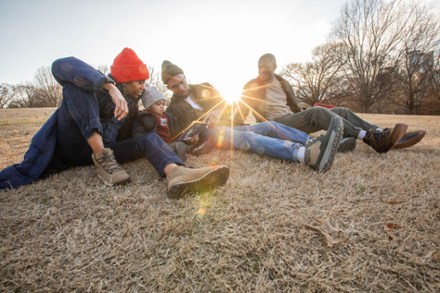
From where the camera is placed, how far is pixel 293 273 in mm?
770

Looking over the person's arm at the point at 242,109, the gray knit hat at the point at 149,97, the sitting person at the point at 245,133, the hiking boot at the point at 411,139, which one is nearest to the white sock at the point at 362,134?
the hiking boot at the point at 411,139

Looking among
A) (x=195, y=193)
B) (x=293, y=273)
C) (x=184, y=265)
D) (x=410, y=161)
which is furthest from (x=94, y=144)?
(x=410, y=161)

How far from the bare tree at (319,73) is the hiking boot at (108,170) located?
22.5 m

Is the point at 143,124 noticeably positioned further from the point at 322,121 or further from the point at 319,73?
the point at 319,73

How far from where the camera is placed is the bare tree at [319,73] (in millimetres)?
21562

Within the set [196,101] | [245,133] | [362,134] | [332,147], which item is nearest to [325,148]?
[332,147]

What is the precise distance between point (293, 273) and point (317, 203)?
0.54 m

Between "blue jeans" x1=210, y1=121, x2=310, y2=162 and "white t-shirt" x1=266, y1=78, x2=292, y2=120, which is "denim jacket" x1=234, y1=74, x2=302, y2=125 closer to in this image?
"white t-shirt" x1=266, y1=78, x2=292, y2=120

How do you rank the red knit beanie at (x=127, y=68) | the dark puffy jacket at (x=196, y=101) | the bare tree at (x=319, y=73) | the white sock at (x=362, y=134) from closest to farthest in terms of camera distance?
the red knit beanie at (x=127, y=68)
the white sock at (x=362, y=134)
the dark puffy jacket at (x=196, y=101)
the bare tree at (x=319, y=73)

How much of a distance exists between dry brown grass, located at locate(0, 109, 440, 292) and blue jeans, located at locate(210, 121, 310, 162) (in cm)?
35

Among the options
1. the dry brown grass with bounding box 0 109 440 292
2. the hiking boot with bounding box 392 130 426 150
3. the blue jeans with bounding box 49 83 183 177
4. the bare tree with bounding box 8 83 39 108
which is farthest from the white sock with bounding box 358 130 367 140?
the bare tree with bounding box 8 83 39 108

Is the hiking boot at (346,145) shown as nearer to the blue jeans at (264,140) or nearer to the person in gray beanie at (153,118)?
the blue jeans at (264,140)

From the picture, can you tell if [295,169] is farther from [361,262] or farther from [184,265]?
[184,265]

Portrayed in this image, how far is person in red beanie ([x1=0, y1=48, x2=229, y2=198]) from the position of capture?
135cm
